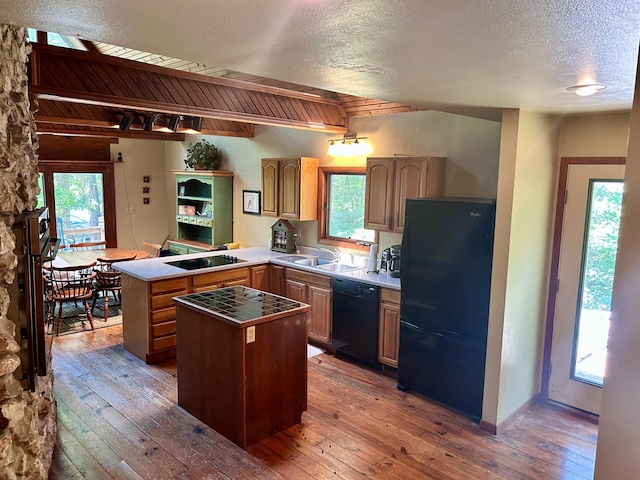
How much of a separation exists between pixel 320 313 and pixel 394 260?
96 cm

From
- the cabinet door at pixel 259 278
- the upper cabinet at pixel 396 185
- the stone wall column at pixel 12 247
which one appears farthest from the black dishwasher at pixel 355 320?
the stone wall column at pixel 12 247

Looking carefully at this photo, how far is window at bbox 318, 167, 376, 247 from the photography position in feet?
17.3

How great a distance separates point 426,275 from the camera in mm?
3811

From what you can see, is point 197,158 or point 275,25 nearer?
point 275,25

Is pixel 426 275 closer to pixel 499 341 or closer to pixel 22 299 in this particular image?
pixel 499 341

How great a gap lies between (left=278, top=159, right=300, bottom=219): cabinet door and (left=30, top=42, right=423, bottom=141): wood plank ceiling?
67 cm

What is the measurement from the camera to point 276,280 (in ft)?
17.8

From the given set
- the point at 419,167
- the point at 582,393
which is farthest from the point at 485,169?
the point at 582,393

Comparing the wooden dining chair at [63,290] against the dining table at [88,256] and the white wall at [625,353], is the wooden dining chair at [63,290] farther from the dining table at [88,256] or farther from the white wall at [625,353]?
the white wall at [625,353]

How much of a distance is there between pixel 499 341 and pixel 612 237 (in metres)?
1.19

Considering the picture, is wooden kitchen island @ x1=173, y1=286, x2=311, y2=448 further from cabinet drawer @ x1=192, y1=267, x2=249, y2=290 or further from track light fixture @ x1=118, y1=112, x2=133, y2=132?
track light fixture @ x1=118, y1=112, x2=133, y2=132

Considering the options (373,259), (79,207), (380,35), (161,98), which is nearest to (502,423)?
(373,259)

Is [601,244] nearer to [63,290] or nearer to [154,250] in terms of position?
[63,290]

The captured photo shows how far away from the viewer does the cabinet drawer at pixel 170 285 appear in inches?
178
